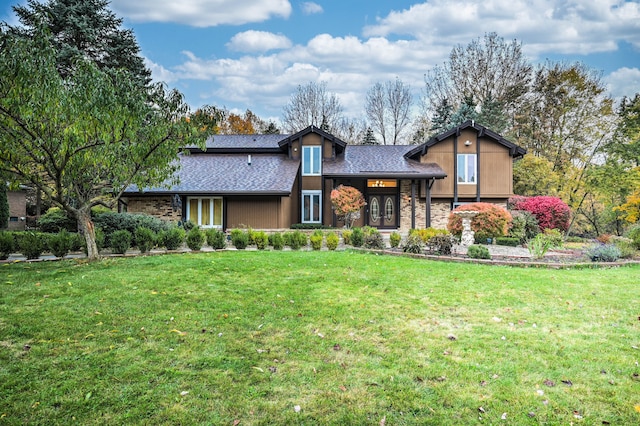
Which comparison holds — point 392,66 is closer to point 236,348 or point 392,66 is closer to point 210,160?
point 210,160

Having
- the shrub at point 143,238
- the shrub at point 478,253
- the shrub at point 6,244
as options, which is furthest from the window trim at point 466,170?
the shrub at point 6,244

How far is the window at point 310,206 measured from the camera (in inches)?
769

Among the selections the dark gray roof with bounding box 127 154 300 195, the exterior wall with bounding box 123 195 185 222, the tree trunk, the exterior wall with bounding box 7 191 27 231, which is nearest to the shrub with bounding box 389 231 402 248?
the dark gray roof with bounding box 127 154 300 195

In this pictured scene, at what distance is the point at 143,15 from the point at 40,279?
1606 cm

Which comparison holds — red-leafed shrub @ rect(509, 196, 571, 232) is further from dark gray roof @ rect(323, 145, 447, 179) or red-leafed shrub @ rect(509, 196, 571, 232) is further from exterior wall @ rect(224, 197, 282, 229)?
exterior wall @ rect(224, 197, 282, 229)

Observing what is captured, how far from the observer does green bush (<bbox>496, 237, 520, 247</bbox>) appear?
51.4ft

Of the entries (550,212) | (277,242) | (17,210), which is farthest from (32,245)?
(550,212)

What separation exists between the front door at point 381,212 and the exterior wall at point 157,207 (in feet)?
32.2

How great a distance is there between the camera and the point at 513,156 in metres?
20.3

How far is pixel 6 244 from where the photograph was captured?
9.38 meters

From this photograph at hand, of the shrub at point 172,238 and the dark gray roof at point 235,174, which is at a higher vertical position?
the dark gray roof at point 235,174

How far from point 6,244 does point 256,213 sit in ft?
31.1

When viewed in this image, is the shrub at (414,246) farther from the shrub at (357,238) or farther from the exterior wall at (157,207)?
the exterior wall at (157,207)

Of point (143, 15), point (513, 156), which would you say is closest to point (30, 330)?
point (143, 15)
